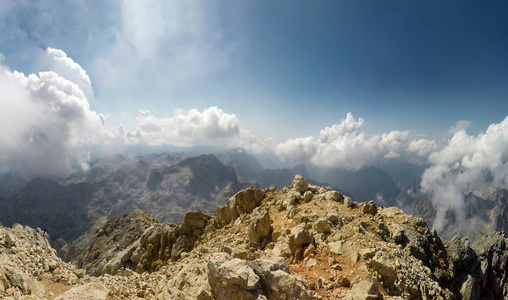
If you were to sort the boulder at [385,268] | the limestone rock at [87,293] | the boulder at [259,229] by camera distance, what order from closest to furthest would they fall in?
the limestone rock at [87,293], the boulder at [385,268], the boulder at [259,229]

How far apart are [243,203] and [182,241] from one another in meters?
15.6

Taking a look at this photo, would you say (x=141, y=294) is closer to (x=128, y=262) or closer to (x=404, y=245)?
(x=404, y=245)

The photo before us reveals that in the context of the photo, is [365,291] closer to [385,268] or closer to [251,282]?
[385,268]

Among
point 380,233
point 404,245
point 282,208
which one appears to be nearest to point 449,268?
point 404,245

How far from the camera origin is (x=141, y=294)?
1680cm

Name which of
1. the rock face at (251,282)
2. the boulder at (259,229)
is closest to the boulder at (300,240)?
the boulder at (259,229)

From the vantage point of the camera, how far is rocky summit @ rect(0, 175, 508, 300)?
48.0 ft

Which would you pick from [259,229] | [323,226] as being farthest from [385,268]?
[259,229]

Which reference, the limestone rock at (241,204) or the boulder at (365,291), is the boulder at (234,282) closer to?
the boulder at (365,291)

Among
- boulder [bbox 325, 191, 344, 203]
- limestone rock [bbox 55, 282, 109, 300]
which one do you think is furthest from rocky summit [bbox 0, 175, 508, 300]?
boulder [bbox 325, 191, 344, 203]

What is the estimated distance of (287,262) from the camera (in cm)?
2330

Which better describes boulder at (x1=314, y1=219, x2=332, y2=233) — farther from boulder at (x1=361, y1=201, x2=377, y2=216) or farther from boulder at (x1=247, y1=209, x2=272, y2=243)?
boulder at (x1=361, y1=201, x2=377, y2=216)

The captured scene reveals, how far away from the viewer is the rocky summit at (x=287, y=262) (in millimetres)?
14617

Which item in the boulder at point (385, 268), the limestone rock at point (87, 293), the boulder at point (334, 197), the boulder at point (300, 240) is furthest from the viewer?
the boulder at point (334, 197)
